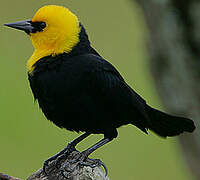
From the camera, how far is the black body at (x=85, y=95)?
4.28 metres

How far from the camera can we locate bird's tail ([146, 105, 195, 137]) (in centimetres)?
454

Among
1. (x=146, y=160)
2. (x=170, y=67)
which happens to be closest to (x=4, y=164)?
(x=146, y=160)

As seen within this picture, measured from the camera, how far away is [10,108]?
8.84 metres

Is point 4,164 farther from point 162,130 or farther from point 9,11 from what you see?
point 162,130

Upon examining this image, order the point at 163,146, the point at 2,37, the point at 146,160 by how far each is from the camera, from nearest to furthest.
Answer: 1. the point at 146,160
2. the point at 163,146
3. the point at 2,37

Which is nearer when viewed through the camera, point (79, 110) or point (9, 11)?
point (79, 110)

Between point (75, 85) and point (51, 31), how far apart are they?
1.74 feet

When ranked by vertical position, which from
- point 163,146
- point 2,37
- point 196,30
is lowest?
point 163,146

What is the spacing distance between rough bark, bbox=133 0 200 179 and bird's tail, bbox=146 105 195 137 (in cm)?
10

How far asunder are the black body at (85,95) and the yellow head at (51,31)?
0.23ft

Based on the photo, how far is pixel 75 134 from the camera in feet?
27.3

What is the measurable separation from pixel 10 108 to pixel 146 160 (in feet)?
7.23

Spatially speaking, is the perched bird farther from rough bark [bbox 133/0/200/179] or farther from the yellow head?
rough bark [bbox 133/0/200/179]

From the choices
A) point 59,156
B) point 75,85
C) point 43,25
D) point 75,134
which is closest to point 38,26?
point 43,25
